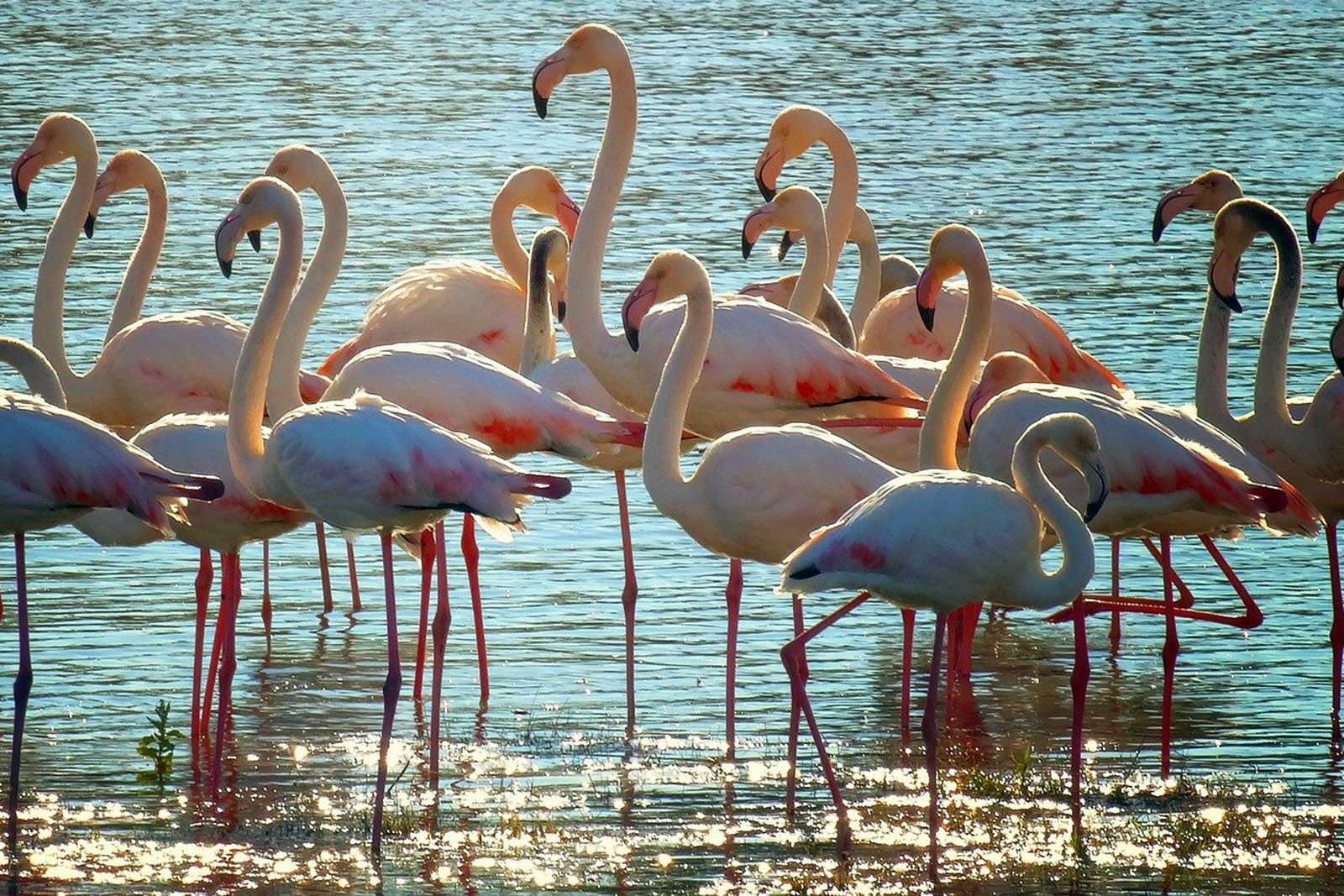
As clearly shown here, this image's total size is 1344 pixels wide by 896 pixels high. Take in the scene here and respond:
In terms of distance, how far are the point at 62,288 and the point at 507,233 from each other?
207 centimetres

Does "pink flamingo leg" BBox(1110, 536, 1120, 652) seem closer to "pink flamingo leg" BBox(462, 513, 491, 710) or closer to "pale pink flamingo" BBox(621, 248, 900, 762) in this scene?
"pale pink flamingo" BBox(621, 248, 900, 762)

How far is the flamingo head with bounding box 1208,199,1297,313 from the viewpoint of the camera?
26.5ft

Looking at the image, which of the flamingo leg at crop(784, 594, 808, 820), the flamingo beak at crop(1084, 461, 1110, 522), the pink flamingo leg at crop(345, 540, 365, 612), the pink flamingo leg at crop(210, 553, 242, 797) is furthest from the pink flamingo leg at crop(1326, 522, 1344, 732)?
the pink flamingo leg at crop(345, 540, 365, 612)

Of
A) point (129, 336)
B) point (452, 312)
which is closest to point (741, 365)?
point (452, 312)

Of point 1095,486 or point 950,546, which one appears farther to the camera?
point 1095,486

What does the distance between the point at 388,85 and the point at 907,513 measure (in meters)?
18.2

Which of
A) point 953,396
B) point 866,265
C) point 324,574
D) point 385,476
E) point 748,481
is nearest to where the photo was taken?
point 385,476

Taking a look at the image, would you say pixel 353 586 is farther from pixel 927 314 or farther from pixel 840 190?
pixel 840 190

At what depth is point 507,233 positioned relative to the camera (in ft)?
33.3

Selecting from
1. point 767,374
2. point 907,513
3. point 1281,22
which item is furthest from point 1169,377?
point 1281,22

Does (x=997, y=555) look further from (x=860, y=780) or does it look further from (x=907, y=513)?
(x=860, y=780)

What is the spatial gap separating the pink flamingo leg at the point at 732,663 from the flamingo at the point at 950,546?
24.3 inches

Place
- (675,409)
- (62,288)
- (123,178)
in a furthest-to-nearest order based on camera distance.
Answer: (123,178) < (62,288) < (675,409)

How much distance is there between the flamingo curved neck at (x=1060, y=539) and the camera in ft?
20.4
